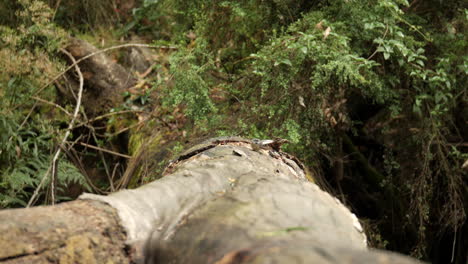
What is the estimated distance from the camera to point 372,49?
9.78ft

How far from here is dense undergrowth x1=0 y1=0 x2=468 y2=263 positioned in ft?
8.23

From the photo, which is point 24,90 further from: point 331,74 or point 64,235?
point 64,235

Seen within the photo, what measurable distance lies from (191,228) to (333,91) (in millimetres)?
2090

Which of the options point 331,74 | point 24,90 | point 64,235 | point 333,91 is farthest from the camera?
point 24,90

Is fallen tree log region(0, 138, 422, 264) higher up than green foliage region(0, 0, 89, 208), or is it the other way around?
fallen tree log region(0, 138, 422, 264)

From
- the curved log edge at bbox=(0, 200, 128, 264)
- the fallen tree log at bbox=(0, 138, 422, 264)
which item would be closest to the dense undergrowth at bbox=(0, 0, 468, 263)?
the fallen tree log at bbox=(0, 138, 422, 264)

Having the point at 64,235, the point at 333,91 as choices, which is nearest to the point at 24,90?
the point at 333,91

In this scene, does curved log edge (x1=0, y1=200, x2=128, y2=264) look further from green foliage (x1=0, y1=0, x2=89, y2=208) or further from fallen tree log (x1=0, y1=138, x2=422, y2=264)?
green foliage (x1=0, y1=0, x2=89, y2=208)

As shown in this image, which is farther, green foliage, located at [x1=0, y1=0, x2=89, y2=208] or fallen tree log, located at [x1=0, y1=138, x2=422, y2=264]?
green foliage, located at [x1=0, y1=0, x2=89, y2=208]

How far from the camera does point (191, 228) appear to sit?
0.99 meters

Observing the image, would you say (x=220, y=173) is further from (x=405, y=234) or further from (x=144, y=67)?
(x=144, y=67)

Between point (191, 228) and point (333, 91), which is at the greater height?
point (191, 228)

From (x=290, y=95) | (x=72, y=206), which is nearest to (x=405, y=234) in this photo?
(x=290, y=95)

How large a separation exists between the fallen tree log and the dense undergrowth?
4.29 feet
